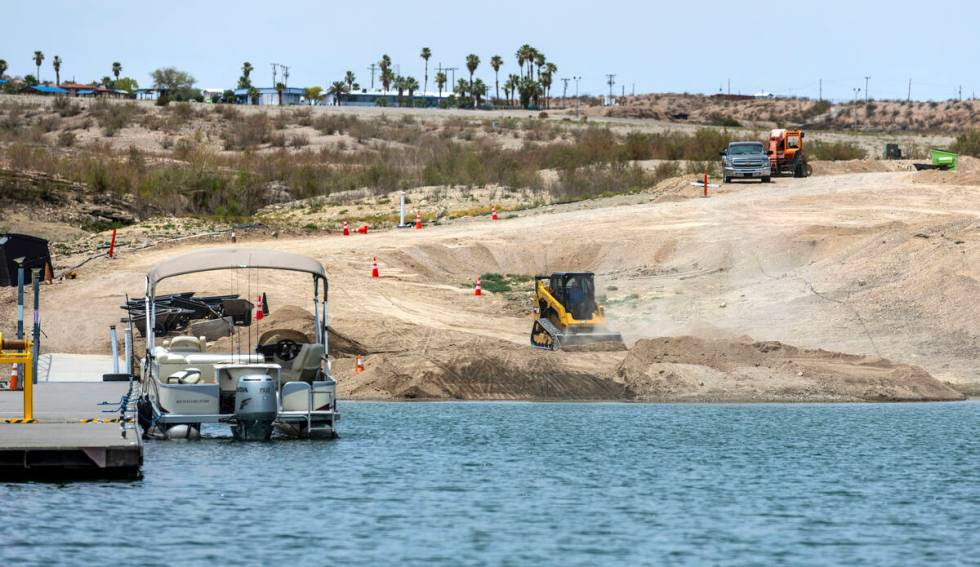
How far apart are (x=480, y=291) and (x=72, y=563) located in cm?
3201

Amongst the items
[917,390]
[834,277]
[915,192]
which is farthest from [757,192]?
[917,390]

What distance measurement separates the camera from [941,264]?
46.6m

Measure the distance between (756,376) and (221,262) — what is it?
50.6ft

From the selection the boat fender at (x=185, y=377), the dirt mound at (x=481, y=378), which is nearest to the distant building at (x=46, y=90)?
the dirt mound at (x=481, y=378)

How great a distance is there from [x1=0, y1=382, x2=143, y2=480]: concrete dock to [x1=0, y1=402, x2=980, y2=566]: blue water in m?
0.32

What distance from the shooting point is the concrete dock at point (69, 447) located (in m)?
23.0

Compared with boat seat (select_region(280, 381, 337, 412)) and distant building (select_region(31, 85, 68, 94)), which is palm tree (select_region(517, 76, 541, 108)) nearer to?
distant building (select_region(31, 85, 68, 94))

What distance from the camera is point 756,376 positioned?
126 ft

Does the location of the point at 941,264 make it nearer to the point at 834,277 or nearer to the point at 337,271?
the point at 834,277

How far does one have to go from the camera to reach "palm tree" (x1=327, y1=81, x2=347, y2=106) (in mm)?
167975

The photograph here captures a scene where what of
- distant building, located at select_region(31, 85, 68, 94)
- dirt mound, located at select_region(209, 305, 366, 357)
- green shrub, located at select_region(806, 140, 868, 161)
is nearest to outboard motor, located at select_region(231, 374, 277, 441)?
dirt mound, located at select_region(209, 305, 366, 357)

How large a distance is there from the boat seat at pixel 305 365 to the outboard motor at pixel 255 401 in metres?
1.31

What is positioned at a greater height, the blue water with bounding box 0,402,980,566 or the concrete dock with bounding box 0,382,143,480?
the concrete dock with bounding box 0,382,143,480

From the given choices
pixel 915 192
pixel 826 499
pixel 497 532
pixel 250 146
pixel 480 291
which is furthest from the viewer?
pixel 250 146
